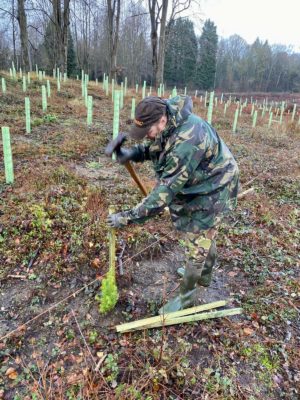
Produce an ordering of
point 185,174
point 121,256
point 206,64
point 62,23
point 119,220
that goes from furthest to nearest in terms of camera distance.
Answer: point 206,64
point 62,23
point 121,256
point 119,220
point 185,174

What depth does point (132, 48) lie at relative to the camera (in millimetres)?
38531

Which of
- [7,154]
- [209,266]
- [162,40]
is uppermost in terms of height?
[162,40]

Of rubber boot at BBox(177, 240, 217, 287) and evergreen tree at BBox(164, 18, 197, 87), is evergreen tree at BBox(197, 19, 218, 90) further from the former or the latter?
rubber boot at BBox(177, 240, 217, 287)

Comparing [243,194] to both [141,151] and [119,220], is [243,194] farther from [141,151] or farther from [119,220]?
[119,220]

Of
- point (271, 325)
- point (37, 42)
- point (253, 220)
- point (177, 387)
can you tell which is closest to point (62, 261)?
point (177, 387)

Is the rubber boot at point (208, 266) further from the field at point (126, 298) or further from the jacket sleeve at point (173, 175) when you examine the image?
the jacket sleeve at point (173, 175)

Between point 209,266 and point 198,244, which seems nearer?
point 198,244

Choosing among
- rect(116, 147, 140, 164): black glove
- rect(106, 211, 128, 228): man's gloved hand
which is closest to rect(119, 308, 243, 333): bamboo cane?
rect(106, 211, 128, 228): man's gloved hand

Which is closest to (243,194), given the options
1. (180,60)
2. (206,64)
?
(180,60)

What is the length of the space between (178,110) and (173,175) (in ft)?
1.65

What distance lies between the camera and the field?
2.28 m

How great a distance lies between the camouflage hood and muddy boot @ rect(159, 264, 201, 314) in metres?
1.33

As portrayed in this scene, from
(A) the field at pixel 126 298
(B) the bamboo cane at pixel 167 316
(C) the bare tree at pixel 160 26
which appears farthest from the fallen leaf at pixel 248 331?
(C) the bare tree at pixel 160 26

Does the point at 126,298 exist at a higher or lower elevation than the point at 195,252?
lower
